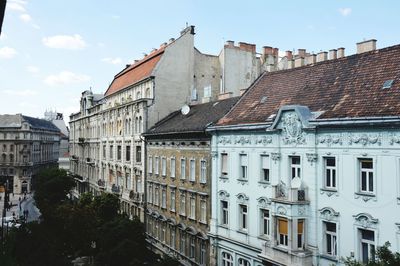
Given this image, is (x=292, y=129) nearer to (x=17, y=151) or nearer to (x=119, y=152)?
(x=119, y=152)

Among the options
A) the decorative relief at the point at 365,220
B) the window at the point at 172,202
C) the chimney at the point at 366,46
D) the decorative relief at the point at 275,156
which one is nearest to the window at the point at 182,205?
the window at the point at 172,202

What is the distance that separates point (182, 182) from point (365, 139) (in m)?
16.4

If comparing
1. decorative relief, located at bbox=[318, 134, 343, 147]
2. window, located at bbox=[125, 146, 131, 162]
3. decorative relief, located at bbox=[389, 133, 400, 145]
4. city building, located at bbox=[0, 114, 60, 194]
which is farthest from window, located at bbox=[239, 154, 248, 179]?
city building, located at bbox=[0, 114, 60, 194]

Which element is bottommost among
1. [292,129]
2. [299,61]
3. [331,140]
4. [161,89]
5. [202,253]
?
[202,253]

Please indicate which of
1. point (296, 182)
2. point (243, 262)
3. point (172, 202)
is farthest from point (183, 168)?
point (296, 182)

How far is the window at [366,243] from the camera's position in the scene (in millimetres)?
18375

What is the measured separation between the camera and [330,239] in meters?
20.3

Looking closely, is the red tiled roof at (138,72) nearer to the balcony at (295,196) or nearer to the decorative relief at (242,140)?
the decorative relief at (242,140)

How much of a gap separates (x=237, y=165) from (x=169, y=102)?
16.8m

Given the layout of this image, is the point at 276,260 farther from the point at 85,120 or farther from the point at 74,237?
the point at 85,120

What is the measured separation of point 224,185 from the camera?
27.2 metres

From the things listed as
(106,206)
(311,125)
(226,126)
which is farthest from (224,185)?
(106,206)

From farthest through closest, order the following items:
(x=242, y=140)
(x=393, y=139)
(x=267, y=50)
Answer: (x=267, y=50)
(x=242, y=140)
(x=393, y=139)

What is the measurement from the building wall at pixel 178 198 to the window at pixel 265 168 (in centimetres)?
539
